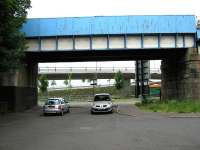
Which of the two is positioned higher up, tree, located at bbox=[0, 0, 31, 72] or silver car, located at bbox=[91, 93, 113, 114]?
tree, located at bbox=[0, 0, 31, 72]

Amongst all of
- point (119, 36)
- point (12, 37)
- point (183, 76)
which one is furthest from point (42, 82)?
point (12, 37)

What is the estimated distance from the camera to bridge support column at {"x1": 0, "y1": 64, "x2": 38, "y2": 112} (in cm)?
4369

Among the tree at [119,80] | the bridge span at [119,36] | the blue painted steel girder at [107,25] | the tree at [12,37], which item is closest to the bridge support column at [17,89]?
the bridge span at [119,36]

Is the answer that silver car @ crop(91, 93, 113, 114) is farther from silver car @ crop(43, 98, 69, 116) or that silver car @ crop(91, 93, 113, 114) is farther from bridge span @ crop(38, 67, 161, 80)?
bridge span @ crop(38, 67, 161, 80)

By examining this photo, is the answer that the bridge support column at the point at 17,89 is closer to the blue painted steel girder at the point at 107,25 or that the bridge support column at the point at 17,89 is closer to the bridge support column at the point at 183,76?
the blue painted steel girder at the point at 107,25

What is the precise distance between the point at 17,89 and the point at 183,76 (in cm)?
1641

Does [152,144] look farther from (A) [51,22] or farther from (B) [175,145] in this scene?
(A) [51,22]

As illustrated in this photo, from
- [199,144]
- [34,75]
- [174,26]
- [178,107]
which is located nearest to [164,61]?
[174,26]

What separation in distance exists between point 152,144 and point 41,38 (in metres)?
31.5

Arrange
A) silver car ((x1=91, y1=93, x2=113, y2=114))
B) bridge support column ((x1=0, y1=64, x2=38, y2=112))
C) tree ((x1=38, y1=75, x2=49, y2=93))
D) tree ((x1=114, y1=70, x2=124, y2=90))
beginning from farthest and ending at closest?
tree ((x1=38, y1=75, x2=49, y2=93)) < tree ((x1=114, y1=70, x2=124, y2=90)) < bridge support column ((x1=0, y1=64, x2=38, y2=112)) < silver car ((x1=91, y1=93, x2=113, y2=114))

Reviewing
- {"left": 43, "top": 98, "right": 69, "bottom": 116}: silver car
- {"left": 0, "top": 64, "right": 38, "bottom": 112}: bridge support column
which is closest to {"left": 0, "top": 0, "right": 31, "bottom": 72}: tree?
{"left": 43, "top": 98, "right": 69, "bottom": 116}: silver car

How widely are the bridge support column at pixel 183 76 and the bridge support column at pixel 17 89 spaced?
15614 mm

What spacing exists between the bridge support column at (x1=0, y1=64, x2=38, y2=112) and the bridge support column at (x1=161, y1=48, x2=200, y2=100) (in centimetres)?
1561

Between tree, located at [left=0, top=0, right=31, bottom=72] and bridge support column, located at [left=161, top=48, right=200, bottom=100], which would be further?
bridge support column, located at [left=161, top=48, right=200, bottom=100]
